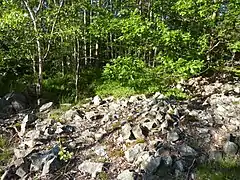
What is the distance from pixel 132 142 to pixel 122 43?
21.0ft

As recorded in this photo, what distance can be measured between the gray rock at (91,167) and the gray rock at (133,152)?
0.42m

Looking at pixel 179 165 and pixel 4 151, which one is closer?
pixel 179 165

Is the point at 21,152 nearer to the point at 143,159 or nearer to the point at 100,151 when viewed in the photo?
the point at 100,151

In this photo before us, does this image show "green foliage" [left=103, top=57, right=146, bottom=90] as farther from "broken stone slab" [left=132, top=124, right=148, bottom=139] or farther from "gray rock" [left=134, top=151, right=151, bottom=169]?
"gray rock" [left=134, top=151, right=151, bottom=169]

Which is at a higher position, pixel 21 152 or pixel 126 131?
pixel 126 131

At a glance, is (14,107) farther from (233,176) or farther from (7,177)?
(233,176)

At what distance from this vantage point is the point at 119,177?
14.7 feet

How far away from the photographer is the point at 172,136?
5148mm

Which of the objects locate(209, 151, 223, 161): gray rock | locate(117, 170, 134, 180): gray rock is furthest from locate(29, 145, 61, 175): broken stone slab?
locate(209, 151, 223, 161): gray rock

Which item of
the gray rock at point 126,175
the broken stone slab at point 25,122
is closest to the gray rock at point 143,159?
the gray rock at point 126,175

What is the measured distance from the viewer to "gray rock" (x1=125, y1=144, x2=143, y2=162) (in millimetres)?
4892

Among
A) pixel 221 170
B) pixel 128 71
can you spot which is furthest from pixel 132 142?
pixel 221 170

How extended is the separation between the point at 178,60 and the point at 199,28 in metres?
3.34

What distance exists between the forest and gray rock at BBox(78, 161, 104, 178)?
146cm
